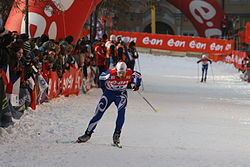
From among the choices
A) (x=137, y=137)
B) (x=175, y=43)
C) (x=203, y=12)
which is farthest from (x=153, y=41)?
(x=137, y=137)

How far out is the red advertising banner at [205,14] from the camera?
43719 millimetres

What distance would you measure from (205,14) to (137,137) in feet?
118

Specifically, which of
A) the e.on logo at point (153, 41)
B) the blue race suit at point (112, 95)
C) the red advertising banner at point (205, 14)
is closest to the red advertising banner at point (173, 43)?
the e.on logo at point (153, 41)

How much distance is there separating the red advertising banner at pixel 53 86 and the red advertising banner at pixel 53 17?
2.46 metres

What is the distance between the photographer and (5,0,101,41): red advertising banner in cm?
1623

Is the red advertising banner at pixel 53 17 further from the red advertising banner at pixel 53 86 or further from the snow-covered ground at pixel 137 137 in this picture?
the snow-covered ground at pixel 137 137

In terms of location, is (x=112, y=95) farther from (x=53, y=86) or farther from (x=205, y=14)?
(x=205, y=14)

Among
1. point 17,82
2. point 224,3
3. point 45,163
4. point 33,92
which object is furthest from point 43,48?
point 224,3

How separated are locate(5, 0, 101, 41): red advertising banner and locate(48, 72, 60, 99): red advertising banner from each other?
96.7 inches

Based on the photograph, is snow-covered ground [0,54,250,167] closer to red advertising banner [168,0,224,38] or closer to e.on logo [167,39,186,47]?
e.on logo [167,39,186,47]

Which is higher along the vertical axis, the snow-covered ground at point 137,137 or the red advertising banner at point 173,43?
the red advertising banner at point 173,43

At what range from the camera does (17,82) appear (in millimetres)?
9398

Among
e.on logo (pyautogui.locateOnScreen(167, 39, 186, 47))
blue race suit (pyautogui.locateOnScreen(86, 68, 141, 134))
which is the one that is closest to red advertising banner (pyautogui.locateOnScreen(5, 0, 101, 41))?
blue race suit (pyautogui.locateOnScreen(86, 68, 141, 134))

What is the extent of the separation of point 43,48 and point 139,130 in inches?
185
